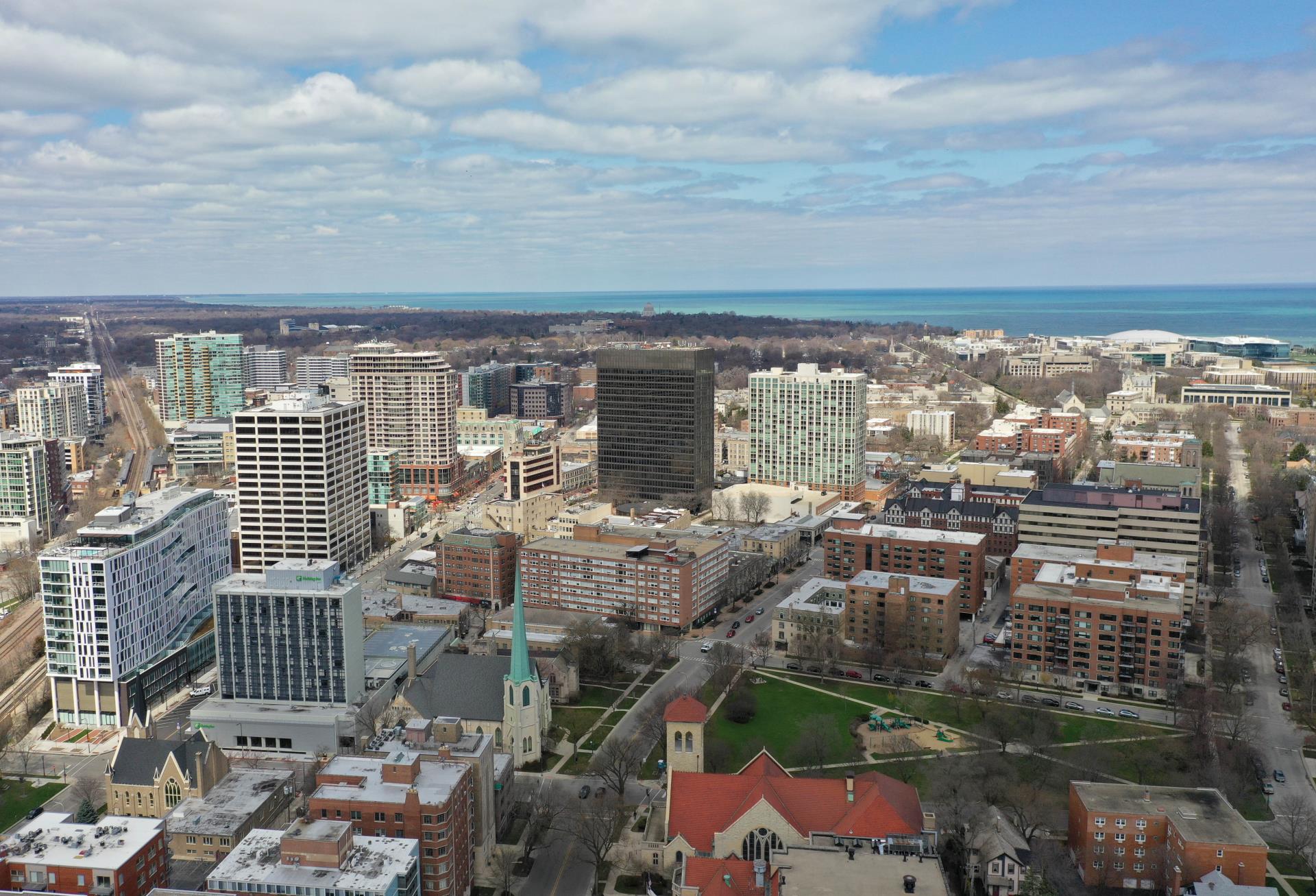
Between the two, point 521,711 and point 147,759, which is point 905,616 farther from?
point 147,759

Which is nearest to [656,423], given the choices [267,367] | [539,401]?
[539,401]

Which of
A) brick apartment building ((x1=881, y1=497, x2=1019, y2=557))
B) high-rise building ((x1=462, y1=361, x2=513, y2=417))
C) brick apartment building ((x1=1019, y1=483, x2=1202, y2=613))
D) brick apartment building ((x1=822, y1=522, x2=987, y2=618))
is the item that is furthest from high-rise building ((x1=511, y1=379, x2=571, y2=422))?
brick apartment building ((x1=1019, y1=483, x2=1202, y2=613))

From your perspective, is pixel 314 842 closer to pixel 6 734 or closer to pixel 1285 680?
pixel 6 734

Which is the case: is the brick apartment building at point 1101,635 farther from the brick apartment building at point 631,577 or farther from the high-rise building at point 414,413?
the high-rise building at point 414,413

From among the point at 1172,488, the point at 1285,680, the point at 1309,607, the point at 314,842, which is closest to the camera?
the point at 314,842

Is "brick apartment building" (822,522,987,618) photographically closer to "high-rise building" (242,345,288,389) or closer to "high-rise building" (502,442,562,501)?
"high-rise building" (502,442,562,501)

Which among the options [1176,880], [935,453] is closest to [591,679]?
[1176,880]
